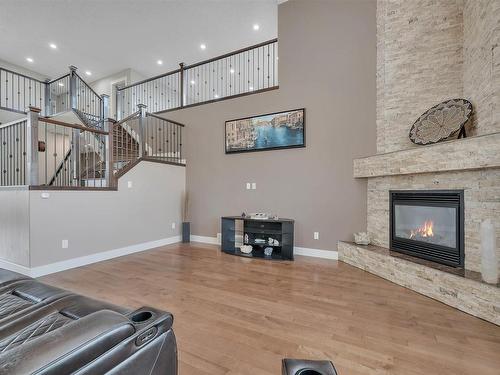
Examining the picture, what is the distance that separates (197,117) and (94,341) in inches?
207

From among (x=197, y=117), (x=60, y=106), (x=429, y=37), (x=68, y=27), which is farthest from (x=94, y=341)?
(x=60, y=106)

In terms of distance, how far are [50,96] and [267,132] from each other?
20.7 ft

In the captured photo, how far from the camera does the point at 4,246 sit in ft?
11.4

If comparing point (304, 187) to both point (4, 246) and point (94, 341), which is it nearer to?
point (94, 341)

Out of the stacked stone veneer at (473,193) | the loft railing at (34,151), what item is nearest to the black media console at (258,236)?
the stacked stone veneer at (473,193)

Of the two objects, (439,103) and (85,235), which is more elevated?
(439,103)

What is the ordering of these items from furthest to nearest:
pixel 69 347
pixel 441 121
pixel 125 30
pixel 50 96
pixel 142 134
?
pixel 50 96
pixel 125 30
pixel 142 134
pixel 441 121
pixel 69 347

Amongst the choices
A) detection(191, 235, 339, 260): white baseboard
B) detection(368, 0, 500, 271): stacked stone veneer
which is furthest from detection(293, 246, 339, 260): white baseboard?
detection(368, 0, 500, 271): stacked stone veneer

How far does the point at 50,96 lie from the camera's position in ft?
21.7

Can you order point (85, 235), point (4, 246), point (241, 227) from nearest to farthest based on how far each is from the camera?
point (4, 246) < point (85, 235) < point (241, 227)

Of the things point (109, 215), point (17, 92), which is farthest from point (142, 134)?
point (17, 92)

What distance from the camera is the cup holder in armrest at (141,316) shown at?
95cm

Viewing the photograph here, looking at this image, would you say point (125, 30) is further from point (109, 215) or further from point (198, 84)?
point (109, 215)

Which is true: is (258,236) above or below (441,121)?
below
